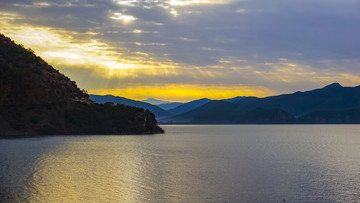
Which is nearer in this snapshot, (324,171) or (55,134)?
(324,171)

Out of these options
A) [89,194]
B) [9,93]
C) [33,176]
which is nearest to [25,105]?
[9,93]

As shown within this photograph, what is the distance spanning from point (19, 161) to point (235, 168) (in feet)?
133

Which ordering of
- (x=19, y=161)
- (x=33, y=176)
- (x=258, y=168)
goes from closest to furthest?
(x=33, y=176)
(x=258, y=168)
(x=19, y=161)

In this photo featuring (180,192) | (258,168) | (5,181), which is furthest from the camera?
(258,168)

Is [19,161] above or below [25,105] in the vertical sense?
below

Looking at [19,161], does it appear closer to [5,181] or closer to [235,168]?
[5,181]

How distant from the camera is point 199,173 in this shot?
2392 inches

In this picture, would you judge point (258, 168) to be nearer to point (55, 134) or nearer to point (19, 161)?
point (19, 161)

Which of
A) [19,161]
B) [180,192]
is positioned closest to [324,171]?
[180,192]

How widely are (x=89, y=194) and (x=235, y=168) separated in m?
31.4

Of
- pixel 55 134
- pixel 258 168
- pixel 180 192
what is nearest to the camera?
pixel 180 192

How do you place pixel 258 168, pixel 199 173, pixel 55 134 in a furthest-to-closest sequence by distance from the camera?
pixel 55 134, pixel 258 168, pixel 199 173

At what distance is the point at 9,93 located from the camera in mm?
191500

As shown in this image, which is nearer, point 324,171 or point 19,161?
point 324,171
